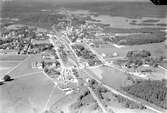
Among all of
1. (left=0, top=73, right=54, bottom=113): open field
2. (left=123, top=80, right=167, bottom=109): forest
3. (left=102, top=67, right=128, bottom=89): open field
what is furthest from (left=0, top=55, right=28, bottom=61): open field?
(left=123, top=80, right=167, bottom=109): forest

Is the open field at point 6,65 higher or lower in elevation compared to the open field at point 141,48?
lower

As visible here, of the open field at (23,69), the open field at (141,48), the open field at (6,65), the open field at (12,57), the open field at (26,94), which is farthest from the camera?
the open field at (141,48)

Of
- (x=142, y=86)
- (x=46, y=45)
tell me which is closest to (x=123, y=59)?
(x=142, y=86)

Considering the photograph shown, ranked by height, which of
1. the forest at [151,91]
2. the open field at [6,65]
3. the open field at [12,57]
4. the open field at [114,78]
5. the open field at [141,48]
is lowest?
the open field at [114,78]

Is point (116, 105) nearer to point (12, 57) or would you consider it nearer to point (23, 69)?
point (23, 69)

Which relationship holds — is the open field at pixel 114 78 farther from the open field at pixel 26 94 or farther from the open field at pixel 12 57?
the open field at pixel 12 57

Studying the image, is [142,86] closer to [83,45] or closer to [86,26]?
[83,45]

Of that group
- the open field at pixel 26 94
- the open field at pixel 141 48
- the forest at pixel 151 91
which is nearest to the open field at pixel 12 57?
the open field at pixel 26 94

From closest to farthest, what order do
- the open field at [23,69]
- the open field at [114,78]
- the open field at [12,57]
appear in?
the open field at [114,78], the open field at [23,69], the open field at [12,57]
